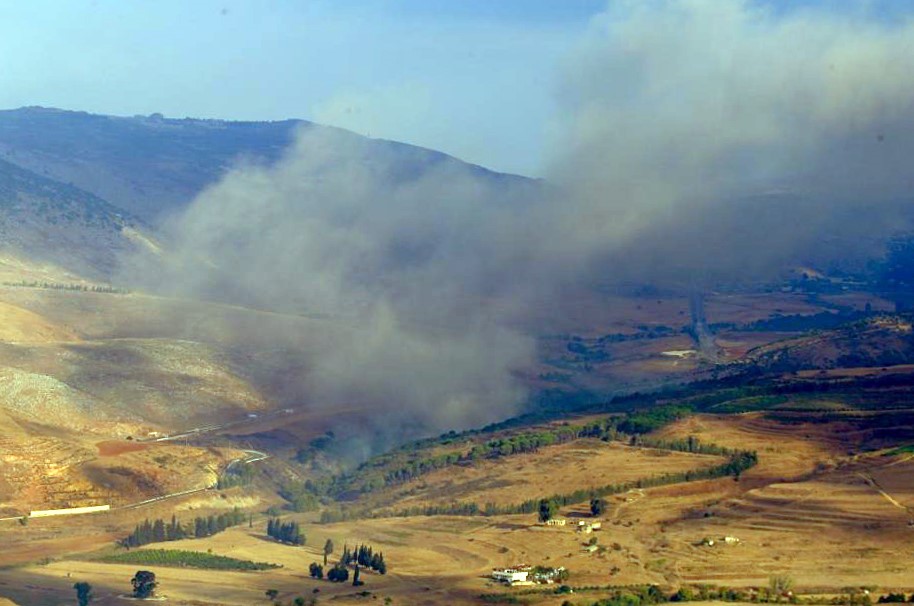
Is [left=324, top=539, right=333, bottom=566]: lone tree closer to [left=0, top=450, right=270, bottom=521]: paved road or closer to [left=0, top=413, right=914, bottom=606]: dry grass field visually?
[left=0, top=413, right=914, bottom=606]: dry grass field

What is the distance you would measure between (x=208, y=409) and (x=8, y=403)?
85.4 ft

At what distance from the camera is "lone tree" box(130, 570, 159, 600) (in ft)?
290

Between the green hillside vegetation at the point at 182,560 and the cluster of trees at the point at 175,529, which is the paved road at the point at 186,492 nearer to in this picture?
the cluster of trees at the point at 175,529

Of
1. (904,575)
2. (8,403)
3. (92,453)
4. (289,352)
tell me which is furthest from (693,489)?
(289,352)

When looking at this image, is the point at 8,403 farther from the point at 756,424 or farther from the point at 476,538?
the point at 756,424

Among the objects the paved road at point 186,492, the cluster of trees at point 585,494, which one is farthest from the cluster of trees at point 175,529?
the cluster of trees at point 585,494

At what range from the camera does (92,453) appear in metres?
128

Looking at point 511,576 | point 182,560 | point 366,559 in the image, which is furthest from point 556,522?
point 182,560

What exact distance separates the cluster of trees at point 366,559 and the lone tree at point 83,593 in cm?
1641

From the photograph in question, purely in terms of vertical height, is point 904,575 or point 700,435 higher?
point 700,435

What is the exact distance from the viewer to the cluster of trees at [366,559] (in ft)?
313

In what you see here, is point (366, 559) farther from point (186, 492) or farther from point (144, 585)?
point (186, 492)

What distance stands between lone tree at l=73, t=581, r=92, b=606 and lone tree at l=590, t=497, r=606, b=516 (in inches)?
1442

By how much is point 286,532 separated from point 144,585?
70.8ft
